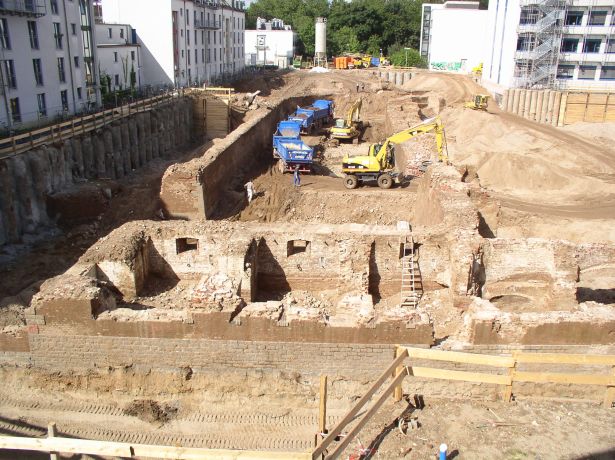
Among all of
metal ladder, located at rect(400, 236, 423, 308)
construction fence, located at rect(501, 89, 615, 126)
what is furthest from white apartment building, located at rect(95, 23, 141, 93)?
metal ladder, located at rect(400, 236, 423, 308)

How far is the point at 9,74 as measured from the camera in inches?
1015

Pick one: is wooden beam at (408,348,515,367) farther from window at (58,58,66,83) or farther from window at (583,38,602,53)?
window at (583,38,602,53)

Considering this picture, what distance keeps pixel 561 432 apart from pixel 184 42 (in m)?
44.0

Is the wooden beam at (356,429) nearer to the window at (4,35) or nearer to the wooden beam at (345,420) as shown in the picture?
the wooden beam at (345,420)

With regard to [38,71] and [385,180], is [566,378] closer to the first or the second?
[385,180]

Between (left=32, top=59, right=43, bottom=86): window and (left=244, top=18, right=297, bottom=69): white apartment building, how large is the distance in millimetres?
47642

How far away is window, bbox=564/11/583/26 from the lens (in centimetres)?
3965

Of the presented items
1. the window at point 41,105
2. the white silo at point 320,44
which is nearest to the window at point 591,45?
the window at point 41,105

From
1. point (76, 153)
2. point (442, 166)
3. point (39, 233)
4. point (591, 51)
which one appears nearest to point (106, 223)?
point (39, 233)

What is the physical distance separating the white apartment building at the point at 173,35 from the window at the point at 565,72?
95.1ft

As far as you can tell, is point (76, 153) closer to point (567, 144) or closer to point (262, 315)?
point (262, 315)

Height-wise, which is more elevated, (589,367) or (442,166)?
Result: (442,166)

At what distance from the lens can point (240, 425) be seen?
983 centimetres

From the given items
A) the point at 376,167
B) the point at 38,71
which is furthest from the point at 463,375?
the point at 38,71
